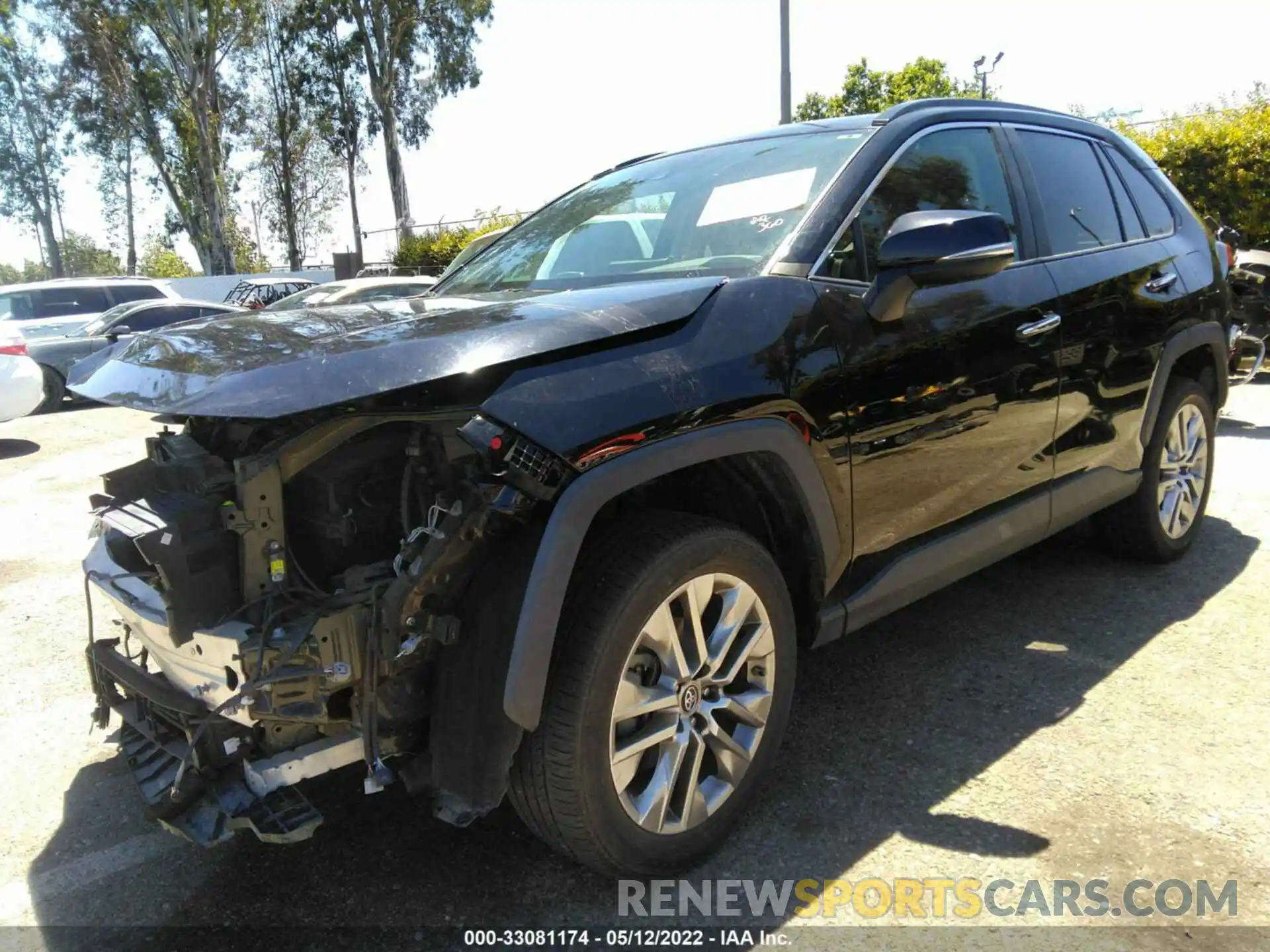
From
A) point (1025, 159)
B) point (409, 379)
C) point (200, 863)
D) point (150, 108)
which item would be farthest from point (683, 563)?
point (150, 108)

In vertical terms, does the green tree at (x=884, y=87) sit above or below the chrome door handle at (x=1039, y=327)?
above

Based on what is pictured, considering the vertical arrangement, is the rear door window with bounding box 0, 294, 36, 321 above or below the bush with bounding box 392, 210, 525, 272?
below

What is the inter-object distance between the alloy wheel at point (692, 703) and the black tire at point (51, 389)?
42.5 ft

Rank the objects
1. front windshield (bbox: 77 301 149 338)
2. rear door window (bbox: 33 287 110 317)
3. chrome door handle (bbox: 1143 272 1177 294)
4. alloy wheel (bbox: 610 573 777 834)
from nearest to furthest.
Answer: alloy wheel (bbox: 610 573 777 834)
chrome door handle (bbox: 1143 272 1177 294)
front windshield (bbox: 77 301 149 338)
rear door window (bbox: 33 287 110 317)

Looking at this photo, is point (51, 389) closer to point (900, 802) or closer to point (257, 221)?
point (900, 802)

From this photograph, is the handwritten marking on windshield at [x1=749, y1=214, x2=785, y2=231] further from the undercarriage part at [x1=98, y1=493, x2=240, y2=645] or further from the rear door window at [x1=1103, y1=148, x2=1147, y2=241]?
the rear door window at [x1=1103, y1=148, x2=1147, y2=241]

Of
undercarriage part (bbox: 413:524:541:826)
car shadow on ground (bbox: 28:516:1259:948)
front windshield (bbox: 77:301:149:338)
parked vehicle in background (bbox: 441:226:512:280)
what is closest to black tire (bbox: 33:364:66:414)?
front windshield (bbox: 77:301:149:338)

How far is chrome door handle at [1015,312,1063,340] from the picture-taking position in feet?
10.2

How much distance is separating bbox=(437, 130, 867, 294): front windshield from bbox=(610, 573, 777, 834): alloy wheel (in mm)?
937

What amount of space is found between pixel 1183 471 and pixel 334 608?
13.0ft

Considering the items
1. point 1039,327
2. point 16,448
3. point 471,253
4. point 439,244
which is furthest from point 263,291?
point 1039,327

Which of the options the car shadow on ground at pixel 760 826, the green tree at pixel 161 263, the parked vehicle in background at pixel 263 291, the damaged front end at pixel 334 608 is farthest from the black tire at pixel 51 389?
the green tree at pixel 161 263

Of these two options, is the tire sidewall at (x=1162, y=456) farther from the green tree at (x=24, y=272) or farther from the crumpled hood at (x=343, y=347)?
the green tree at (x=24, y=272)

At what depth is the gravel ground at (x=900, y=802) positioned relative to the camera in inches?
91.2
